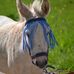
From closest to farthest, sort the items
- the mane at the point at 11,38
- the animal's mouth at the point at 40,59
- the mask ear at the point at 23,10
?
the animal's mouth at the point at 40,59, the mask ear at the point at 23,10, the mane at the point at 11,38

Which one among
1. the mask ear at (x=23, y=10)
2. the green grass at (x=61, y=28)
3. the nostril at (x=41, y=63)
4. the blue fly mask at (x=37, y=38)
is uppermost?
the mask ear at (x=23, y=10)

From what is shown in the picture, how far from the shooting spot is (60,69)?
798 cm

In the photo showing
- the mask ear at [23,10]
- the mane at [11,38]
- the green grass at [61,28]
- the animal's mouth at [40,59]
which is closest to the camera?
the animal's mouth at [40,59]

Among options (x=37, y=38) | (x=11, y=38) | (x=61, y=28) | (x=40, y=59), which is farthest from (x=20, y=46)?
(x=61, y=28)

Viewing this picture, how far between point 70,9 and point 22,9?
7.94 metres

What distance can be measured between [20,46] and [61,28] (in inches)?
187

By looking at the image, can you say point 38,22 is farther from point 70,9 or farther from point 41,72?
point 70,9

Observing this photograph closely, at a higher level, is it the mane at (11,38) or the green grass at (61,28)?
the mane at (11,38)

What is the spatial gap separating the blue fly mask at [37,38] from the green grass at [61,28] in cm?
167

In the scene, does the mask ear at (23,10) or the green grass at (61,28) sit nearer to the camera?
the mask ear at (23,10)

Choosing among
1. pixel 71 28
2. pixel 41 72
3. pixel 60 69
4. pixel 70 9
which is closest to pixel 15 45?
pixel 41 72

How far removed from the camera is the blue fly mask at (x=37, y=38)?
5.46 metres

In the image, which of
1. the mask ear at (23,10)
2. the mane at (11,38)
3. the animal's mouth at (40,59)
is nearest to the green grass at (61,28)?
the mane at (11,38)

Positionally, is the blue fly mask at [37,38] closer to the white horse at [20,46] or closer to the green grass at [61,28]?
the white horse at [20,46]
